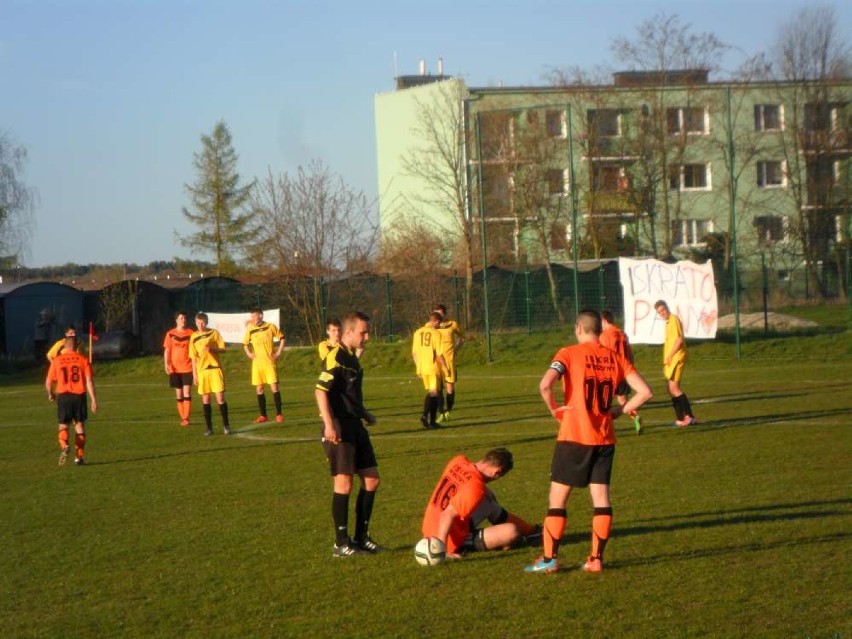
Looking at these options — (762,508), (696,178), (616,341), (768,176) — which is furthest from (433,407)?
(768,176)

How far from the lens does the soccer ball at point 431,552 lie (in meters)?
8.33

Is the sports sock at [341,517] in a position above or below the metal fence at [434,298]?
below

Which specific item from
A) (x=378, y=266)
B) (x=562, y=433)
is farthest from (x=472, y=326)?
(x=562, y=433)

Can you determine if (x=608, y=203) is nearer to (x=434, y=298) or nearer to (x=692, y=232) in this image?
(x=692, y=232)

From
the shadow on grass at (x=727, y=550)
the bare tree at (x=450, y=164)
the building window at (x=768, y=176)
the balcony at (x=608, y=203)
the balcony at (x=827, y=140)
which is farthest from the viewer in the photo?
the building window at (x=768, y=176)

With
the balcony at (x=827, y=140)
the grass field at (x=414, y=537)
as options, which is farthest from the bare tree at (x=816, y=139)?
the grass field at (x=414, y=537)

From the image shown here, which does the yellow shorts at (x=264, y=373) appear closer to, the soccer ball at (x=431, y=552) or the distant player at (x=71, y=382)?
the distant player at (x=71, y=382)

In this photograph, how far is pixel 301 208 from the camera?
45500mm

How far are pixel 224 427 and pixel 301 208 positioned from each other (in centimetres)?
2741

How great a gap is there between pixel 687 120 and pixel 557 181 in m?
5.78

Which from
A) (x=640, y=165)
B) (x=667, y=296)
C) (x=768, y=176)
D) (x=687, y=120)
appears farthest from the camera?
(x=768, y=176)

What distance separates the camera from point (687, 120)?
4566cm

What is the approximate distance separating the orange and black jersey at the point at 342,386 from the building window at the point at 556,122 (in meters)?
41.3

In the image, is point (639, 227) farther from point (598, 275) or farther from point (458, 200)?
point (598, 275)
